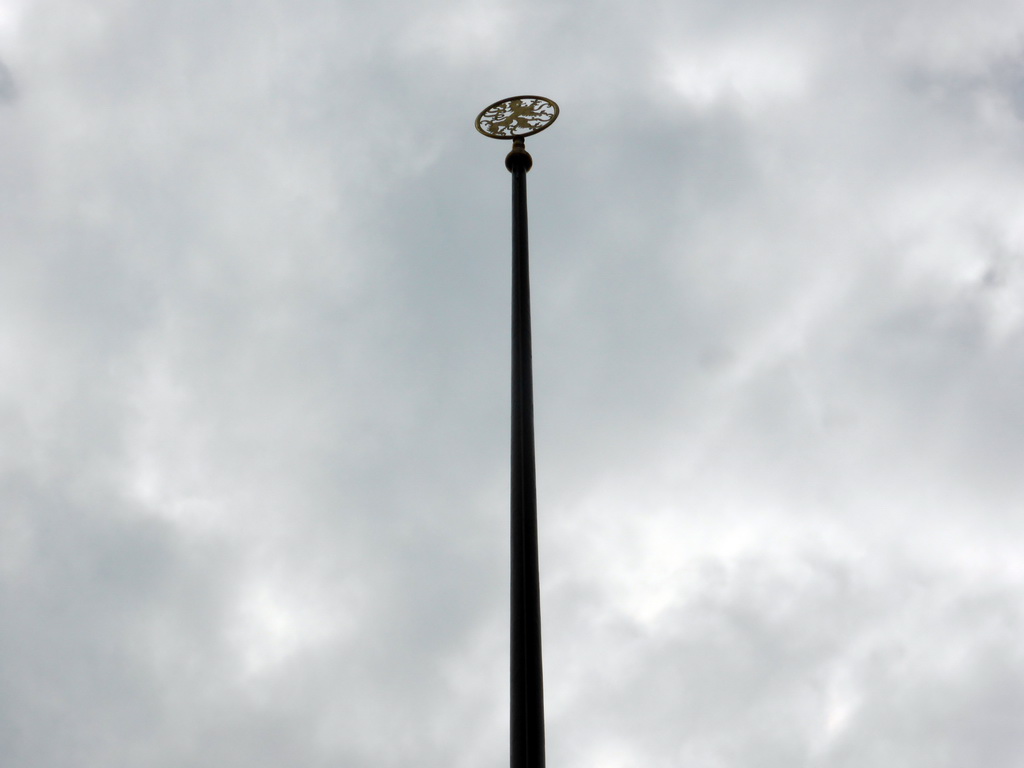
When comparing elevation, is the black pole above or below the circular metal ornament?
below

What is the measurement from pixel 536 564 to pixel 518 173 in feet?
21.9

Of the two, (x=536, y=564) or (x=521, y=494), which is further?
(x=521, y=494)

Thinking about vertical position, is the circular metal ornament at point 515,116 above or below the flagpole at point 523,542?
above

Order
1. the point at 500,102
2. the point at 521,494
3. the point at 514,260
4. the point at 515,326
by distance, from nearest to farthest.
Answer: the point at 521,494 < the point at 515,326 < the point at 514,260 < the point at 500,102

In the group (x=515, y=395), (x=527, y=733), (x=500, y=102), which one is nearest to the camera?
(x=527, y=733)

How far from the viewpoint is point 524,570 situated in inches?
400

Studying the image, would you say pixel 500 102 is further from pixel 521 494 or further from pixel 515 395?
pixel 521 494

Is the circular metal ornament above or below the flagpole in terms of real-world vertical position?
above

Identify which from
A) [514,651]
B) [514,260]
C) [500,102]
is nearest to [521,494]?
[514,651]

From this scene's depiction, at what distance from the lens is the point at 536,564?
10.2 m

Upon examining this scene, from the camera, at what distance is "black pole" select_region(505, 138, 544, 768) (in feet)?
30.3

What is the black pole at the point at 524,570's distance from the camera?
9.24m

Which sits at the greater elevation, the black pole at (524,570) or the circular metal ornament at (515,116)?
the circular metal ornament at (515,116)

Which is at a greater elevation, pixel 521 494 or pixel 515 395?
pixel 515 395
